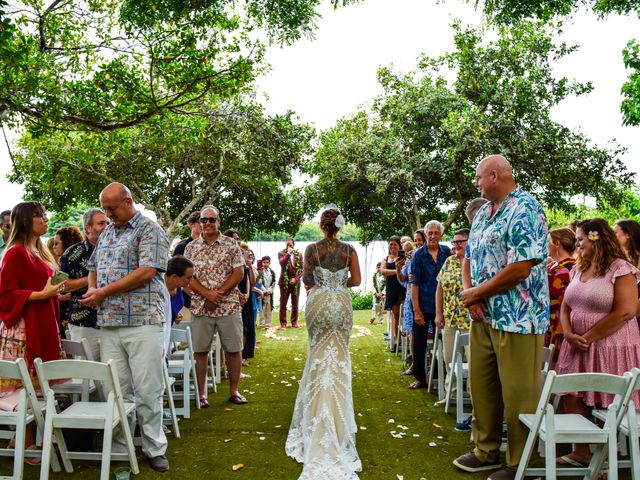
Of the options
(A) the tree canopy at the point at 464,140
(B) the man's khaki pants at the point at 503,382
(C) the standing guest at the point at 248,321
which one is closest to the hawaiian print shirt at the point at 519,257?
(B) the man's khaki pants at the point at 503,382

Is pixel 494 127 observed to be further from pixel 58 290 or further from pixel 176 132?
pixel 58 290

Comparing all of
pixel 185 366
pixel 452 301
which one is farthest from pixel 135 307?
pixel 452 301

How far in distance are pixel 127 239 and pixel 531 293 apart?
9.42ft

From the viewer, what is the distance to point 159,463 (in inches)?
156

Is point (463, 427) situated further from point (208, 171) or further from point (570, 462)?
point (208, 171)

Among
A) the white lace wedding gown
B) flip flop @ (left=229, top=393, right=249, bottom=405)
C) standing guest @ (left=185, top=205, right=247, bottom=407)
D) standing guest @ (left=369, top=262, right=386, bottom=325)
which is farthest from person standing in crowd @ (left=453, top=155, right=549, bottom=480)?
standing guest @ (left=369, top=262, right=386, bottom=325)

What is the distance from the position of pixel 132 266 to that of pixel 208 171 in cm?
1422

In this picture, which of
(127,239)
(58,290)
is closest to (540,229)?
(127,239)

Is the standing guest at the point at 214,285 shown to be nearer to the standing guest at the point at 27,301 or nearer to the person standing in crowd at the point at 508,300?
the standing guest at the point at 27,301

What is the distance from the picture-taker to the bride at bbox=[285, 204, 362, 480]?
4281mm

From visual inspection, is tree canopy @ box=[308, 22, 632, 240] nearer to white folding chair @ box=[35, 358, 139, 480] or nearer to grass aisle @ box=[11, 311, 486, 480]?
grass aisle @ box=[11, 311, 486, 480]

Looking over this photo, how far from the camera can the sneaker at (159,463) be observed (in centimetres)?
395

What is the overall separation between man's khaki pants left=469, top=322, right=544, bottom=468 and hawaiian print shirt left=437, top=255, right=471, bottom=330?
167 cm

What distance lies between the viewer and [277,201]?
1825cm
